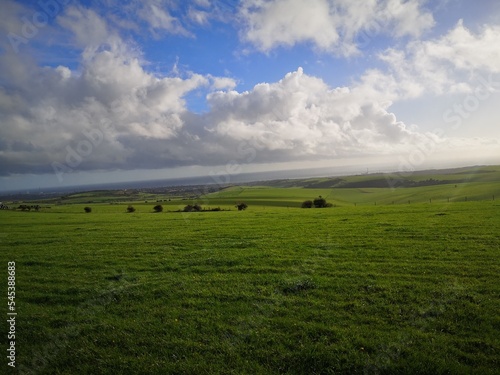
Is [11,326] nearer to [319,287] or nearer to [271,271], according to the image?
[271,271]

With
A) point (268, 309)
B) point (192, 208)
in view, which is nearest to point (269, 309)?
point (268, 309)

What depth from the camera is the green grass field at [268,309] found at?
856 centimetres

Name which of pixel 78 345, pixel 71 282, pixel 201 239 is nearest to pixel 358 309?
pixel 78 345

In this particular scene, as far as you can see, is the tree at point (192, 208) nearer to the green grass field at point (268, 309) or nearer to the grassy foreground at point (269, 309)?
the grassy foreground at point (269, 309)

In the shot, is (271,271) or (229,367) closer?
(229,367)

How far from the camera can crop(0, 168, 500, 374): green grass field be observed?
856 cm

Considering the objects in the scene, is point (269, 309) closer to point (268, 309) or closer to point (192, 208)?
point (268, 309)

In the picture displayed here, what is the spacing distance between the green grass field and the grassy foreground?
49 mm

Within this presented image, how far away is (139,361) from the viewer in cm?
883

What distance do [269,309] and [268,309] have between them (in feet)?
0.13

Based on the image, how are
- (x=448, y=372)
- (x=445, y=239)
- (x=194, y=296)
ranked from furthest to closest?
(x=445, y=239) < (x=194, y=296) < (x=448, y=372)

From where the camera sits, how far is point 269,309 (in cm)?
1145

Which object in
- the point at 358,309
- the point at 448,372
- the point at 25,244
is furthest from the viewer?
the point at 25,244

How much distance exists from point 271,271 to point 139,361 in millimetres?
8571
